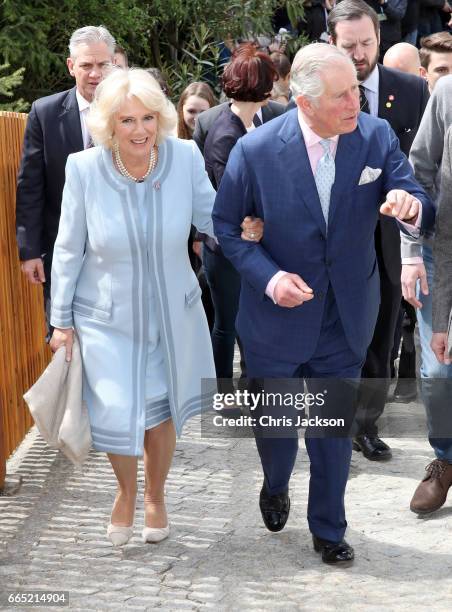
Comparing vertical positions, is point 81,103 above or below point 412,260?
above

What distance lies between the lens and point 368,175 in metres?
4.61

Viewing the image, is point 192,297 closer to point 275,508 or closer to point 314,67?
point 275,508

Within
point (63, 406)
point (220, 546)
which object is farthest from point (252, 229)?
point (220, 546)

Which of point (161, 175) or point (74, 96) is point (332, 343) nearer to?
point (161, 175)

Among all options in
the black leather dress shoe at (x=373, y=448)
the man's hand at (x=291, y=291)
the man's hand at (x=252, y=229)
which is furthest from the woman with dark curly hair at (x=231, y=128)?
the man's hand at (x=291, y=291)

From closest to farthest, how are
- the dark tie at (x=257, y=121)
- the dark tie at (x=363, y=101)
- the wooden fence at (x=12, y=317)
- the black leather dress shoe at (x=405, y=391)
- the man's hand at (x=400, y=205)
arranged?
the man's hand at (x=400, y=205), the wooden fence at (x=12, y=317), the dark tie at (x=363, y=101), the dark tie at (x=257, y=121), the black leather dress shoe at (x=405, y=391)

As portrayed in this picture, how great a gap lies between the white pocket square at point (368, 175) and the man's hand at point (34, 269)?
6.96 ft

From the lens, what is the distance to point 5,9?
1003cm

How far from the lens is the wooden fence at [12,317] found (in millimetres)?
6109

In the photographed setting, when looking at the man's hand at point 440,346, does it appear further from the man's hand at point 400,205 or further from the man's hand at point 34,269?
the man's hand at point 34,269

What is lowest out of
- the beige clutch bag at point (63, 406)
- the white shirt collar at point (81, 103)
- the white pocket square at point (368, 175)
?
the beige clutch bag at point (63, 406)

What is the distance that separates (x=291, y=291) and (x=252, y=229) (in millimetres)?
363

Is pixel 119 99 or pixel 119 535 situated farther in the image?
pixel 119 535

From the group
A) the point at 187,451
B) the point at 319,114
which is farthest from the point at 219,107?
the point at 319,114
